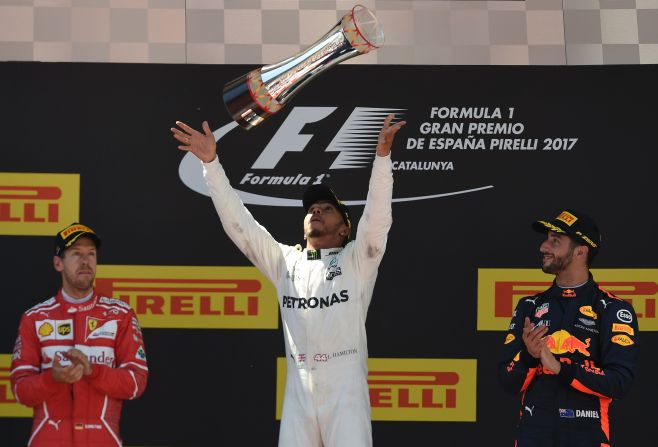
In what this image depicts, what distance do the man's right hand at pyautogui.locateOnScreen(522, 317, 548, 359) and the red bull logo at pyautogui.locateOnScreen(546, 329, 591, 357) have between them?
0.18 meters

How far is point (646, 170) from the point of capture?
188 inches

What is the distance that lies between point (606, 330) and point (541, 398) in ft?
1.06

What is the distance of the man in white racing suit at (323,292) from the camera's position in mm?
3873

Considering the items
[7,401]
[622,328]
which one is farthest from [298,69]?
[7,401]

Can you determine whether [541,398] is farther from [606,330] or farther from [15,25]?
[15,25]

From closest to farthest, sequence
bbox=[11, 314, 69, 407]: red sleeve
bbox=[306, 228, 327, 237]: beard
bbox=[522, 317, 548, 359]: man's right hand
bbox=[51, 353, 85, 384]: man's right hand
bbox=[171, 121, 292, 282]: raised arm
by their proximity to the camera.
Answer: bbox=[522, 317, 548, 359]: man's right hand → bbox=[51, 353, 85, 384]: man's right hand → bbox=[11, 314, 69, 407]: red sleeve → bbox=[171, 121, 292, 282]: raised arm → bbox=[306, 228, 327, 237]: beard

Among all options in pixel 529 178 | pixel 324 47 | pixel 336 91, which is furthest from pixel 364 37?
pixel 529 178

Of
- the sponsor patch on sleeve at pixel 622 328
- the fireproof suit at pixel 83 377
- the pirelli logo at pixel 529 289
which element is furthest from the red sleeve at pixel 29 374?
the sponsor patch on sleeve at pixel 622 328

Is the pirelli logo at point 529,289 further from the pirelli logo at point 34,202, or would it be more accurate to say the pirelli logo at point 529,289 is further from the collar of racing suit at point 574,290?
the pirelli logo at point 34,202

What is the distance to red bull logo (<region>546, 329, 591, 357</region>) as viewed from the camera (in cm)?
377

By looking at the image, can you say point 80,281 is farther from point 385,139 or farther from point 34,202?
point 385,139

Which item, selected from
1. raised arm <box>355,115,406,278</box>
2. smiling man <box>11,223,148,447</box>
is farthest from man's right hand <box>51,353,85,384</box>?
raised arm <box>355,115,406,278</box>

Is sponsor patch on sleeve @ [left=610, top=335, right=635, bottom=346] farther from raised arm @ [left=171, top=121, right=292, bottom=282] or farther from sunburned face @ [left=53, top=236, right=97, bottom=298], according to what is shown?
sunburned face @ [left=53, top=236, right=97, bottom=298]

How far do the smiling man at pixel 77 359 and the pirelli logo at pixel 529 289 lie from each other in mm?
1544
